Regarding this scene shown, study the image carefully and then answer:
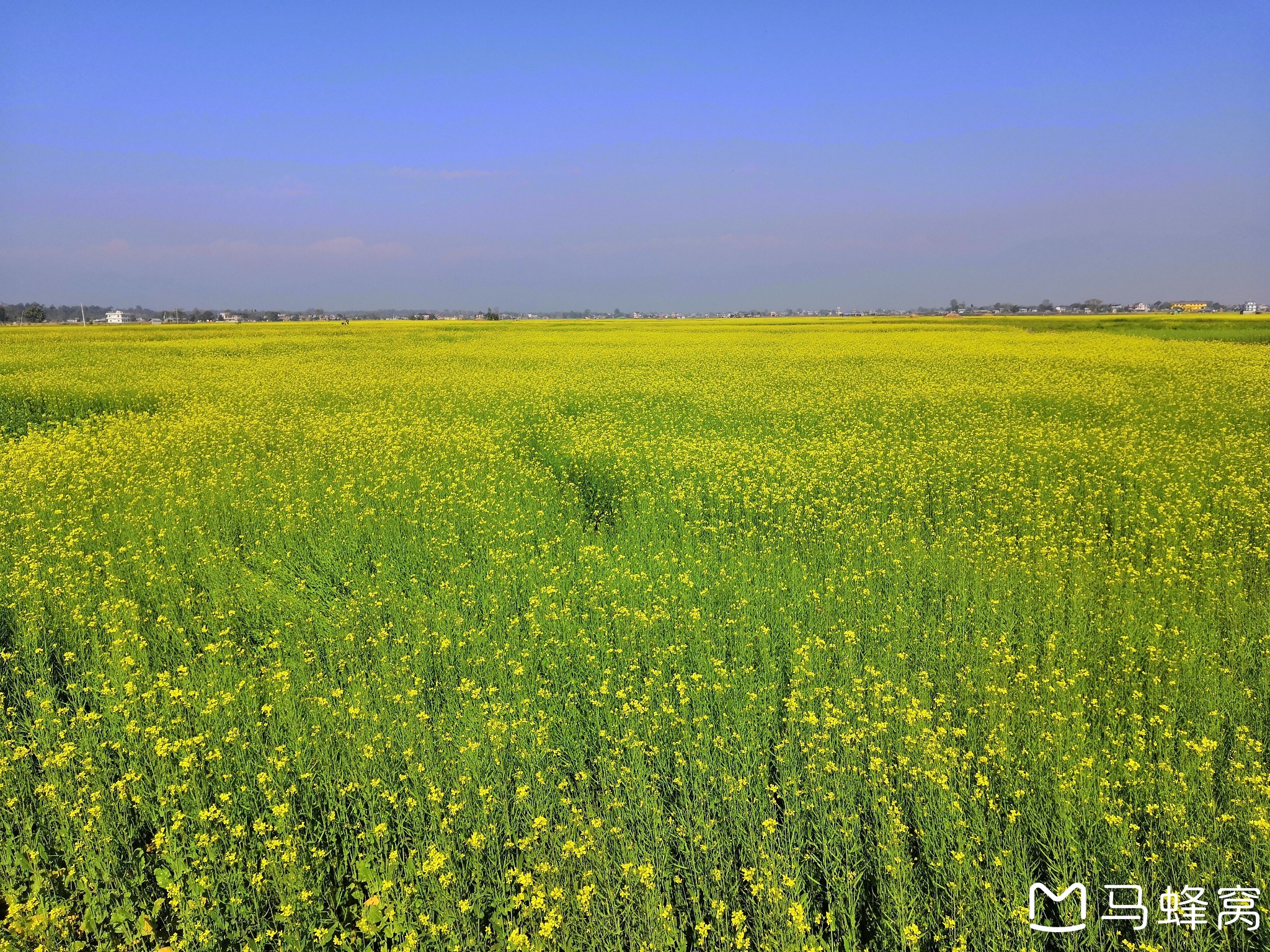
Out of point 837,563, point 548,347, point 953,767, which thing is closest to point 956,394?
point 837,563

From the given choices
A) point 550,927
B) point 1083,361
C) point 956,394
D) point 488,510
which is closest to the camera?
point 550,927

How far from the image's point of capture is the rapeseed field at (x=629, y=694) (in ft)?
9.94

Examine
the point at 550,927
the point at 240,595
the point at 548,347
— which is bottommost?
the point at 550,927

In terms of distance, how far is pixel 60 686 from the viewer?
4.97m

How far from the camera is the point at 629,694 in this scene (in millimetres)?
4441

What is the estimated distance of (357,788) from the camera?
3.71 metres

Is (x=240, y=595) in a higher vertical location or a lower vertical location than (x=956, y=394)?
lower

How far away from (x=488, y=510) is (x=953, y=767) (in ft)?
19.3

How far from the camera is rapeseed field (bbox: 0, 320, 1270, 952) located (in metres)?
3.03

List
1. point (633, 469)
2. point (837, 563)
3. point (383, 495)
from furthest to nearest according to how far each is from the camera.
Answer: point (633, 469)
point (383, 495)
point (837, 563)

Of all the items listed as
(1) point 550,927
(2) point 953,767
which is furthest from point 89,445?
(2) point 953,767

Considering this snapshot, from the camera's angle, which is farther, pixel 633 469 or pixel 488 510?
pixel 633 469

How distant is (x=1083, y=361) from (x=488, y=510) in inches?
903

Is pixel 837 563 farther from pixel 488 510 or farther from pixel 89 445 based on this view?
pixel 89 445
